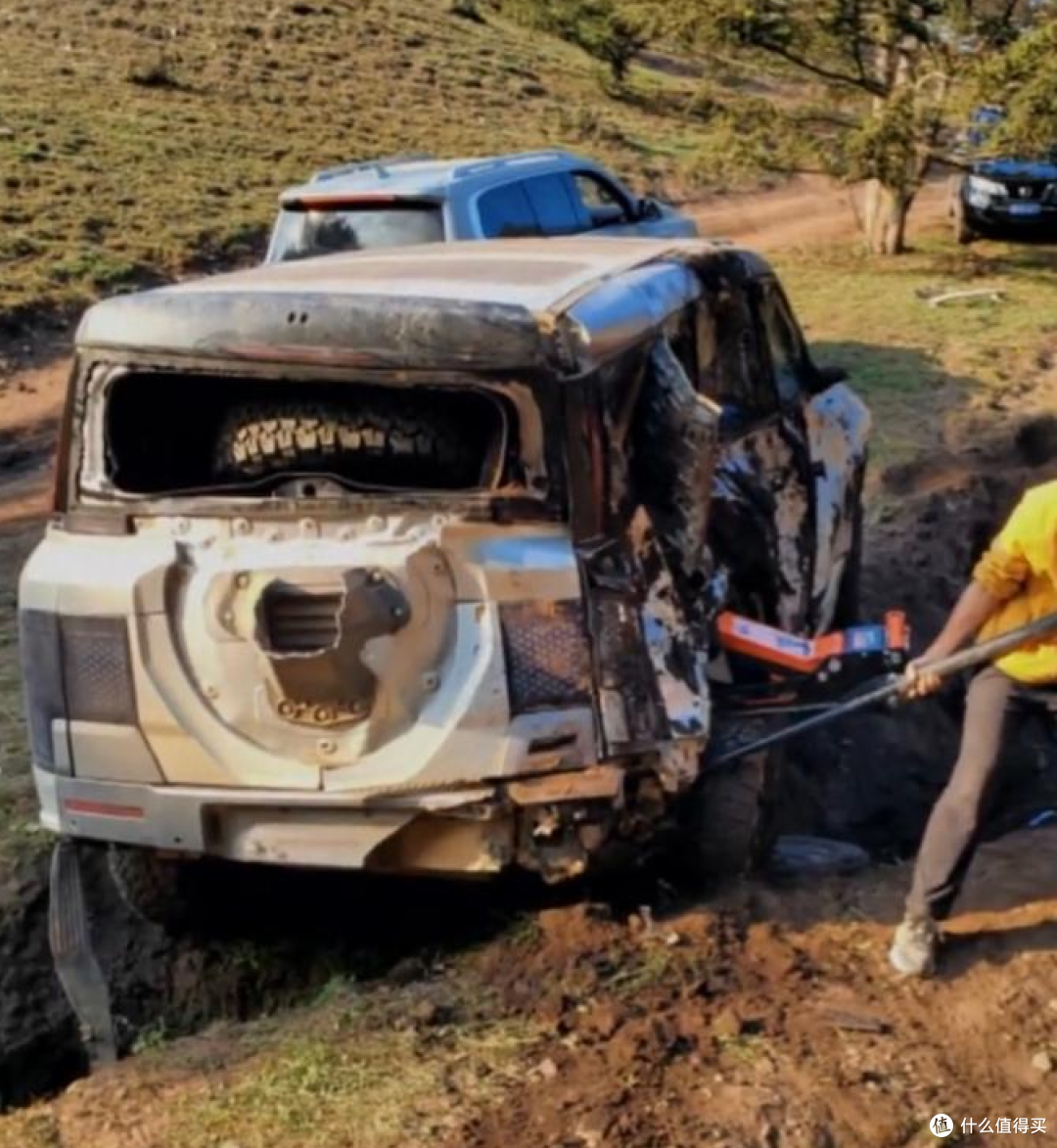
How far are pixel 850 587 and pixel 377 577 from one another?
11.2 feet

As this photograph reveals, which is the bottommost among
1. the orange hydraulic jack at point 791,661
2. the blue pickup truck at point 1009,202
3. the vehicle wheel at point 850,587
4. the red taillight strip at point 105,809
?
the blue pickup truck at point 1009,202

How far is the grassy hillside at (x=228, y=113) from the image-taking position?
2025 cm

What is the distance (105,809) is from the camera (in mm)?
5441

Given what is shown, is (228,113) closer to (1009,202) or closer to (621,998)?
(1009,202)

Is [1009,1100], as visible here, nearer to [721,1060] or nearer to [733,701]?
[721,1060]

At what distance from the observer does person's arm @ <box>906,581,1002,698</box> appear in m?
5.35

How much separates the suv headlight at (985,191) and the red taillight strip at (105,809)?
1747 centimetres

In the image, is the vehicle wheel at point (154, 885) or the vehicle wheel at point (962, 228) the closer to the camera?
the vehicle wheel at point (154, 885)

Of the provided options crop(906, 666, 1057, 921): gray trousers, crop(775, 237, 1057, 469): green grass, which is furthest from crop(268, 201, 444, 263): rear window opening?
crop(906, 666, 1057, 921): gray trousers

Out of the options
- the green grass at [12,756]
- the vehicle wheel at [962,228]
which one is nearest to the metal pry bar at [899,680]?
the green grass at [12,756]

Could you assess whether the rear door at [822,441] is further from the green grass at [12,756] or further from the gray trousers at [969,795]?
the green grass at [12,756]

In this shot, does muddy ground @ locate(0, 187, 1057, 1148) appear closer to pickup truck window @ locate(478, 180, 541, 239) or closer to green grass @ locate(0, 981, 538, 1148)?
green grass @ locate(0, 981, 538, 1148)

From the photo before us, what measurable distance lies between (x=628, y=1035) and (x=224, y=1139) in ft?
3.49

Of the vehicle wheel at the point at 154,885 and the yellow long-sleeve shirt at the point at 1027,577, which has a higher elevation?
the yellow long-sleeve shirt at the point at 1027,577
